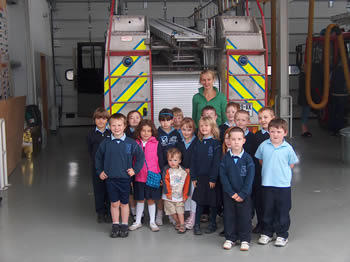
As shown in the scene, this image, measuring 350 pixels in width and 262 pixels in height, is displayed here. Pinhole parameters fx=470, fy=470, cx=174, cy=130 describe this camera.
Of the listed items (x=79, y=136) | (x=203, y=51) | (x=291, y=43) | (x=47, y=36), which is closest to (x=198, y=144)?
(x=203, y=51)

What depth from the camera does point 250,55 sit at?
6.65 meters

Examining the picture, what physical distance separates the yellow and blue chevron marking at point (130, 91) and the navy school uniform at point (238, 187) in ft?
7.94

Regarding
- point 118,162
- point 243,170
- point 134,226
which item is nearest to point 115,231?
point 134,226

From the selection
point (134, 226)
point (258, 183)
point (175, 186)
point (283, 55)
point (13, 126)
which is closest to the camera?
point (258, 183)

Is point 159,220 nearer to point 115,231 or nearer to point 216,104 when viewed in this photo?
point 115,231

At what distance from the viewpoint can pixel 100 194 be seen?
17.2 feet

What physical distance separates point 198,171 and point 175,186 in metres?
0.33

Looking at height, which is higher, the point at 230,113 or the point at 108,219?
the point at 230,113

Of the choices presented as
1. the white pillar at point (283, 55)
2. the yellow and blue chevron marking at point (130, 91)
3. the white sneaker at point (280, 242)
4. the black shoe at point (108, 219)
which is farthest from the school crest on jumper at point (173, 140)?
the white pillar at point (283, 55)

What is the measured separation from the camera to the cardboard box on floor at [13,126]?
7.80m

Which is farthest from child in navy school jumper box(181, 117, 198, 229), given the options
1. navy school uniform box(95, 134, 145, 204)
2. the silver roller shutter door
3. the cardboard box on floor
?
the cardboard box on floor

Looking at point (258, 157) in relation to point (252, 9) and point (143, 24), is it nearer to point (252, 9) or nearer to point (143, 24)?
point (143, 24)

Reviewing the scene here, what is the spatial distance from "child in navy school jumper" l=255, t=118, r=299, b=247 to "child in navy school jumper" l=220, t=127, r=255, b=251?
0.20 metres

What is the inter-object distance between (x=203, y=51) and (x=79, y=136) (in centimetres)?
605
